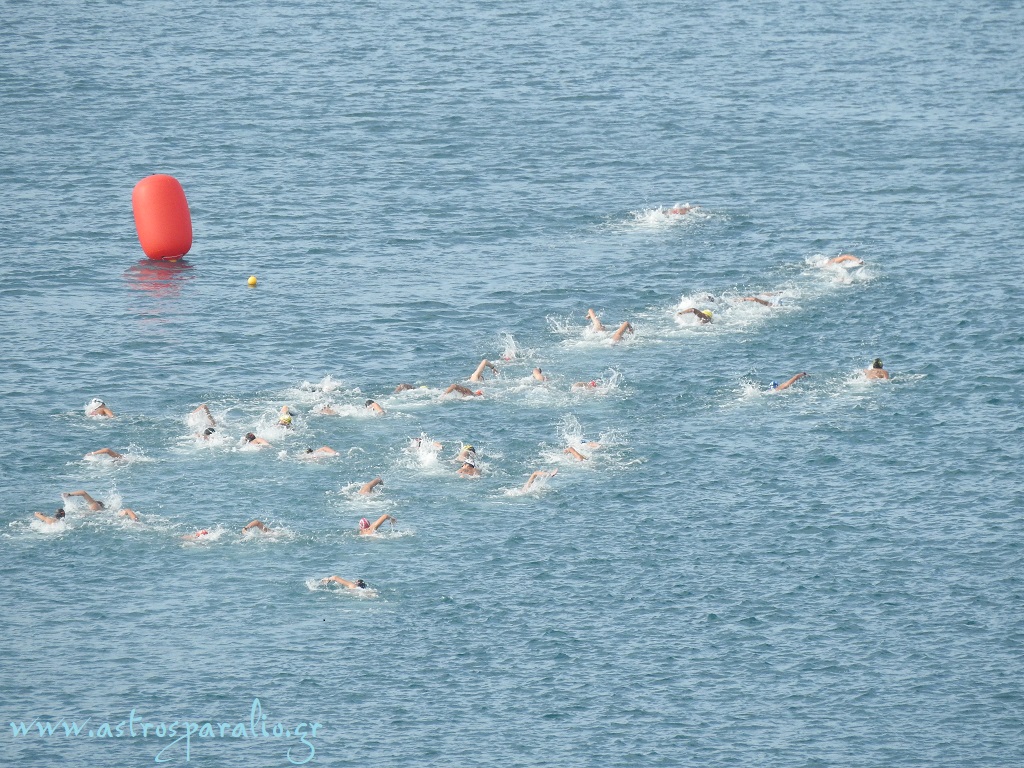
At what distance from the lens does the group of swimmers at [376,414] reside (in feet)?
156

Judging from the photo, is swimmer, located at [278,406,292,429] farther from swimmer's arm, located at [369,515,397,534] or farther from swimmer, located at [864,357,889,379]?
swimmer, located at [864,357,889,379]

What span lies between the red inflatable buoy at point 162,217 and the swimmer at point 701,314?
2231 cm

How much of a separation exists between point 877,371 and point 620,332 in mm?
9273

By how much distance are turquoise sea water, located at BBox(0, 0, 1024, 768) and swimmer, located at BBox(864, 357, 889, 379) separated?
462mm

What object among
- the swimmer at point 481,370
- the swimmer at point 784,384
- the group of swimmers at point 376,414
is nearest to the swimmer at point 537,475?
the group of swimmers at point 376,414

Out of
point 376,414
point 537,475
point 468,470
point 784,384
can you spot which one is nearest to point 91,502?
point 376,414

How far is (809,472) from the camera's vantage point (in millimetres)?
51625

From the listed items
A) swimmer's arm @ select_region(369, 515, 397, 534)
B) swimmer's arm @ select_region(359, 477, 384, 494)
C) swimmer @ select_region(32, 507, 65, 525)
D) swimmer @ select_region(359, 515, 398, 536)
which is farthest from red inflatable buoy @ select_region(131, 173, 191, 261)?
swimmer @ select_region(359, 515, 398, 536)

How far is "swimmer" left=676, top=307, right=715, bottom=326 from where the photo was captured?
62500mm

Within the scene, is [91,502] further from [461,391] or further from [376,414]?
[461,391]

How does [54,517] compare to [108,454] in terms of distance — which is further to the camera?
[108,454]

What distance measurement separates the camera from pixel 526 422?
178 feet

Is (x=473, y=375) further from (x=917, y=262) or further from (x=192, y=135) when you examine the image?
(x=192, y=135)

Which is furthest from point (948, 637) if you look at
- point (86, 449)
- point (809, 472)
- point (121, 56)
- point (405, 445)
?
point (121, 56)
